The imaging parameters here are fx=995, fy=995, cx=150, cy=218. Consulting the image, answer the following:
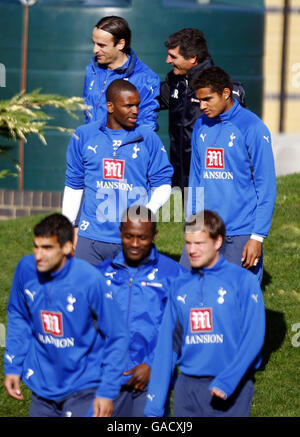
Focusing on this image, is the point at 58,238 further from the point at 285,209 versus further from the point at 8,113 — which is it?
the point at 285,209

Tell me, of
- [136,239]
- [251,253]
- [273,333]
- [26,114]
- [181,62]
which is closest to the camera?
[26,114]

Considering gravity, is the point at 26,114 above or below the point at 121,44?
below

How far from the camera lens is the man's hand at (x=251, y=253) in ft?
23.8

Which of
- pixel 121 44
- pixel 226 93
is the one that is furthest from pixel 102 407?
pixel 121 44

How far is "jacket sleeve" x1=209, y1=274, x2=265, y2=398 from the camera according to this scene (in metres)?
5.46

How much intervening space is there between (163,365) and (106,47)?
3.35 m

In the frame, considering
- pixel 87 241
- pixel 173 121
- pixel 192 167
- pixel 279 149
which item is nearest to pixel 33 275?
pixel 87 241

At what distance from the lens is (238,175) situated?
7.30m

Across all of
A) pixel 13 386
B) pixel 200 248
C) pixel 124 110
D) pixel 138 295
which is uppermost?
pixel 124 110

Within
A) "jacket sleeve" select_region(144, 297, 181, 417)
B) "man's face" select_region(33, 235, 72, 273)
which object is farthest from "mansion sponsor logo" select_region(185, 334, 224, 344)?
"man's face" select_region(33, 235, 72, 273)

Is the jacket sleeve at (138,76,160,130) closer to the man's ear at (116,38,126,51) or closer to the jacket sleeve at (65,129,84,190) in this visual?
the man's ear at (116,38,126,51)

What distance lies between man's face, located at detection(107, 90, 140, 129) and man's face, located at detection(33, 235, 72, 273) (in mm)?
1915

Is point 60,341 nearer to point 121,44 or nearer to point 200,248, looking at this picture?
point 200,248

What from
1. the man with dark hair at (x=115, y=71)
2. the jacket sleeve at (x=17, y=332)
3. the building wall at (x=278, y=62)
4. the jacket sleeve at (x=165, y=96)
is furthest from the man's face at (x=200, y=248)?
the building wall at (x=278, y=62)
